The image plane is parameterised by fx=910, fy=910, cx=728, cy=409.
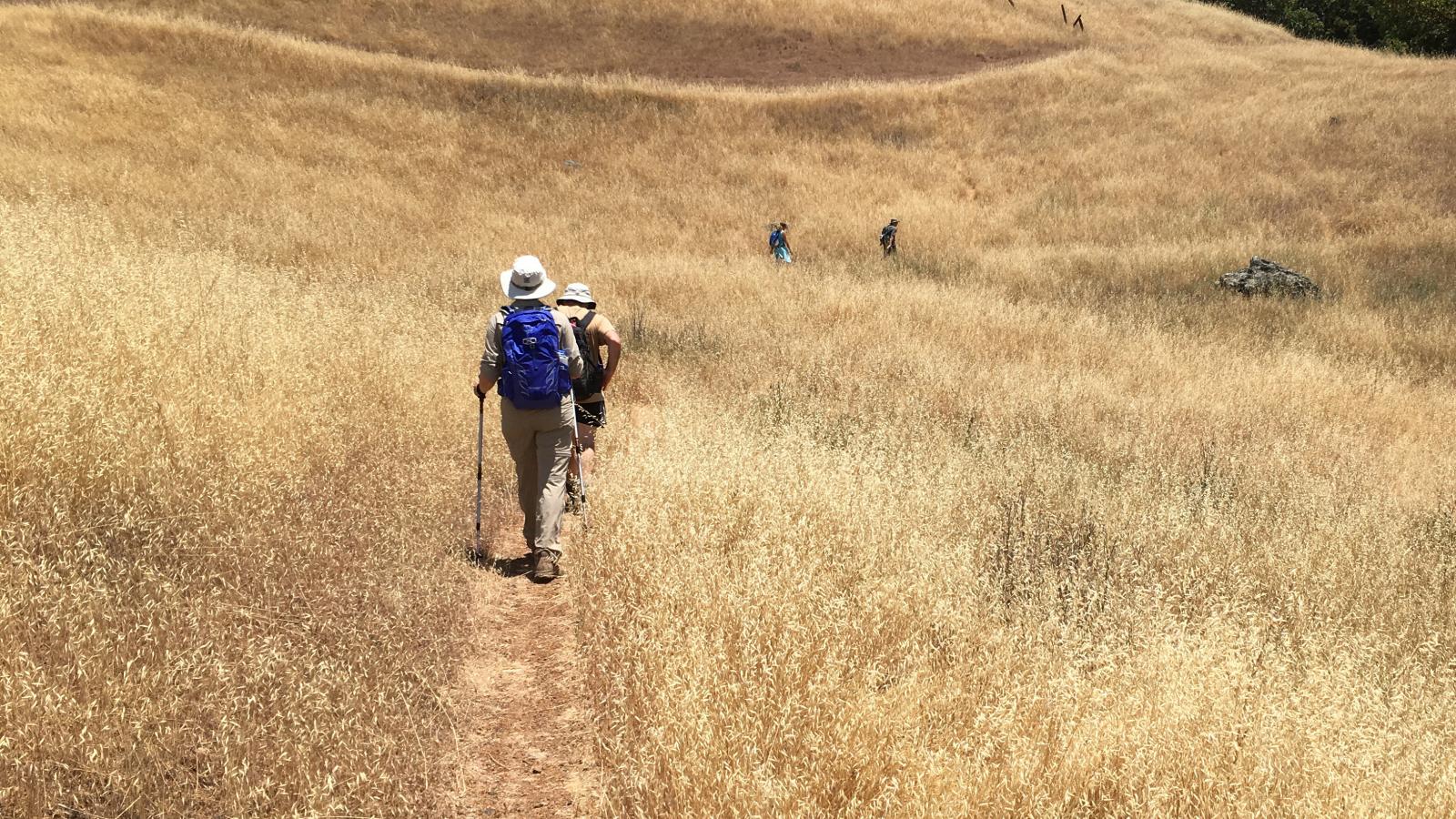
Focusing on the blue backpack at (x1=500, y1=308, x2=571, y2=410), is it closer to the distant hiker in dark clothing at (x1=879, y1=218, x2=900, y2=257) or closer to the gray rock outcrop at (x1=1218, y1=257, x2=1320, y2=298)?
the gray rock outcrop at (x1=1218, y1=257, x2=1320, y2=298)

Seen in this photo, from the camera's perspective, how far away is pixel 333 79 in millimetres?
28516

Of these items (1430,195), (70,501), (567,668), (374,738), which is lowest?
(567,668)

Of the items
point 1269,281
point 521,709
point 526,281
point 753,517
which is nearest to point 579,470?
point 526,281

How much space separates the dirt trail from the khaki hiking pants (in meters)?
0.37

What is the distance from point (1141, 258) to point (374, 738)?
20.8m

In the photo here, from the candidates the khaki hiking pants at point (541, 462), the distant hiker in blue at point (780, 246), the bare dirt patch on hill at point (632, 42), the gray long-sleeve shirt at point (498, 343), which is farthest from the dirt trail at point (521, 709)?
the bare dirt patch on hill at point (632, 42)

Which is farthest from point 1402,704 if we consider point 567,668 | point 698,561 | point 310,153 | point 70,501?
point 310,153

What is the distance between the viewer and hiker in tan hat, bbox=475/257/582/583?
5680 mm

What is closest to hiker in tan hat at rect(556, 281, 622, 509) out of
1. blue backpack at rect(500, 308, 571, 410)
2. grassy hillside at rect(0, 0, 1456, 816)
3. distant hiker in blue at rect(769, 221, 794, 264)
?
grassy hillside at rect(0, 0, 1456, 816)

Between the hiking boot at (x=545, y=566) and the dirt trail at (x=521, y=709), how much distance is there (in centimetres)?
6

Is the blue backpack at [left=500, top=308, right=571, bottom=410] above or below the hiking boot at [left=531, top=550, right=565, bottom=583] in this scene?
above

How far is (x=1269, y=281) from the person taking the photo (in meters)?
17.7

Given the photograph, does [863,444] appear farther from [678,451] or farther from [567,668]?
[567,668]

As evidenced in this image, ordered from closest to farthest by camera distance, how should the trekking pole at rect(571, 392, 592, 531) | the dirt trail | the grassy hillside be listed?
1. the grassy hillside
2. the dirt trail
3. the trekking pole at rect(571, 392, 592, 531)
